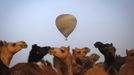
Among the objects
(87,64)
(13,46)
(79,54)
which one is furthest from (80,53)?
(13,46)

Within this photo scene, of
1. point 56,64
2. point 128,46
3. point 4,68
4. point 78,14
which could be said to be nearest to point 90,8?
point 78,14

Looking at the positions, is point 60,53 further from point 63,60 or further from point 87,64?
point 87,64

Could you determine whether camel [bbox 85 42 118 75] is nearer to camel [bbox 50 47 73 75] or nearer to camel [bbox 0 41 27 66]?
camel [bbox 50 47 73 75]

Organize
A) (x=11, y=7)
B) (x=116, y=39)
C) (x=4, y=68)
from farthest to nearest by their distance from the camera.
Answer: (x=116, y=39) → (x=11, y=7) → (x=4, y=68)

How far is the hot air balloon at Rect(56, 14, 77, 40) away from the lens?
9.35 feet

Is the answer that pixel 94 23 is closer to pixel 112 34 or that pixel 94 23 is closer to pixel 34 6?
pixel 112 34

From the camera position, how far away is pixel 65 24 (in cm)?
290

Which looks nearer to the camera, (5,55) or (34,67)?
(34,67)

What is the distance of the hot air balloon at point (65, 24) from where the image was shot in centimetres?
285

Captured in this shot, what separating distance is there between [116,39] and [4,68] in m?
1.59

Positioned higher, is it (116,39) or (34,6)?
(34,6)

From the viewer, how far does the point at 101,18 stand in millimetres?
2982

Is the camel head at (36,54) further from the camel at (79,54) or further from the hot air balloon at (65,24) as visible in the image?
the hot air balloon at (65,24)

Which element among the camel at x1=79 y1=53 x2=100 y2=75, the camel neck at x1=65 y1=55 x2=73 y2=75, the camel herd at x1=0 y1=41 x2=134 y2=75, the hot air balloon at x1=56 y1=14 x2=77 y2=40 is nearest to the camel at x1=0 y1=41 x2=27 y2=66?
the camel herd at x1=0 y1=41 x2=134 y2=75
